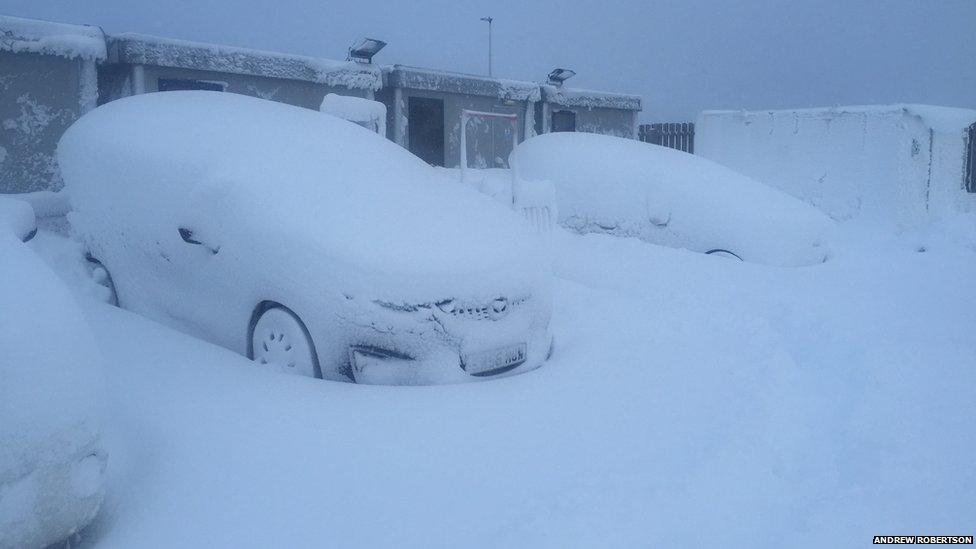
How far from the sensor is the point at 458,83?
39.4 ft

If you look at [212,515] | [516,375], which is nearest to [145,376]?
[212,515]

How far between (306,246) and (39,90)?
5809 mm

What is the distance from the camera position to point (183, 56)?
864 centimetres

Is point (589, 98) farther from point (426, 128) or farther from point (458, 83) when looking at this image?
point (426, 128)

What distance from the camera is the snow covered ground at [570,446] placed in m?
2.37

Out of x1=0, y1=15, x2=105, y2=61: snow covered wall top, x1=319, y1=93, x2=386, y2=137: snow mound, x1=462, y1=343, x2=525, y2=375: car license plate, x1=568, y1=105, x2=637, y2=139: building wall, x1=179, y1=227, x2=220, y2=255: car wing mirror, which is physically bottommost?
x1=462, y1=343, x2=525, y2=375: car license plate

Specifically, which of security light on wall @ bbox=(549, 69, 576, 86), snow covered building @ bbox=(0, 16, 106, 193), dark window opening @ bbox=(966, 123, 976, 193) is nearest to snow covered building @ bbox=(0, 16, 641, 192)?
snow covered building @ bbox=(0, 16, 106, 193)

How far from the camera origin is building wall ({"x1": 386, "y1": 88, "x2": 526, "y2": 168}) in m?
11.5

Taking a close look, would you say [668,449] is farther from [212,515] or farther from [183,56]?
[183,56]

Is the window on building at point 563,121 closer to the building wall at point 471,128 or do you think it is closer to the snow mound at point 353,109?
the building wall at point 471,128

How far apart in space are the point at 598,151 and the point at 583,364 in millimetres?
4756

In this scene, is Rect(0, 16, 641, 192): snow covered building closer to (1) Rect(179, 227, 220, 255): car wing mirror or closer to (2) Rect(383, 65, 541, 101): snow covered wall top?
(2) Rect(383, 65, 541, 101): snow covered wall top

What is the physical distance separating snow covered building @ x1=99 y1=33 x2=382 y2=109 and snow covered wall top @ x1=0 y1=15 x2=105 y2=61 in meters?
0.48

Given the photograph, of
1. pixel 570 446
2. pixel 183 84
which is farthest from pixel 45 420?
pixel 183 84
